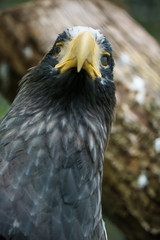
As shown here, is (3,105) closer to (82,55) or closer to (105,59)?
(105,59)

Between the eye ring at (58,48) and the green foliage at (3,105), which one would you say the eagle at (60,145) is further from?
the green foliage at (3,105)

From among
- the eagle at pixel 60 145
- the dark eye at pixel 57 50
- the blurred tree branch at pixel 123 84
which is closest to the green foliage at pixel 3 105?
the blurred tree branch at pixel 123 84

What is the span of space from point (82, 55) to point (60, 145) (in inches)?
18.9

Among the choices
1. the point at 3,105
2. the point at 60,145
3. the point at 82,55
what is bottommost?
the point at 3,105

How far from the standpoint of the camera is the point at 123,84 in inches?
139

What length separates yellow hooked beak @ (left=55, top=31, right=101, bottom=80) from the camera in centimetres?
203

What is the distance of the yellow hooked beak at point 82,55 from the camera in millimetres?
2027

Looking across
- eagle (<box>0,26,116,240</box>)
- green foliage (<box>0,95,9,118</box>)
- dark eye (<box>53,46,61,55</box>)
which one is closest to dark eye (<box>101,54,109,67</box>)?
eagle (<box>0,26,116,240</box>)

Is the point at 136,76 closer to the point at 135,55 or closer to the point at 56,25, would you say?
the point at 135,55

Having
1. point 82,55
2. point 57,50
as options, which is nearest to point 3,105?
point 57,50

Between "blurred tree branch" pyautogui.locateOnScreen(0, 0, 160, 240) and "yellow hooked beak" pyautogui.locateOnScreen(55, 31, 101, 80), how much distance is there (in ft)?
4.30

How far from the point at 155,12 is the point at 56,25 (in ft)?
12.0

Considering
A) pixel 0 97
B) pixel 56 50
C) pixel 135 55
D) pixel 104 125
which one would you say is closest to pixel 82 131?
pixel 104 125

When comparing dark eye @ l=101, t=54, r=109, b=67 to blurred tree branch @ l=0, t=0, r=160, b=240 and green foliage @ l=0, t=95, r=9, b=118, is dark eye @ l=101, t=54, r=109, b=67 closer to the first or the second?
blurred tree branch @ l=0, t=0, r=160, b=240
